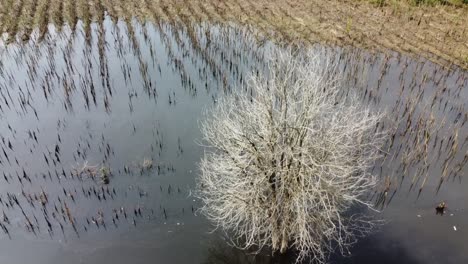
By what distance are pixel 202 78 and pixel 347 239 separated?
16.0 metres

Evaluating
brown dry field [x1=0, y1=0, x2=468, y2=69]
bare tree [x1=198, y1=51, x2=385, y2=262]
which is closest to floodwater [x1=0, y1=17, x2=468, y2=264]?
brown dry field [x1=0, y1=0, x2=468, y2=69]

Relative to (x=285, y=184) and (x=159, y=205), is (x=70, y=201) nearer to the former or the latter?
(x=159, y=205)

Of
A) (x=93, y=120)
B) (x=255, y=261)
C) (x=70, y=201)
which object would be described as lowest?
(x=255, y=261)

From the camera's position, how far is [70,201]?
22281 mm

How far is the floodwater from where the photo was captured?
20625 mm

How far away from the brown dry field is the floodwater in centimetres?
246

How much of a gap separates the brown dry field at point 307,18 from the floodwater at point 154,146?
8.06ft

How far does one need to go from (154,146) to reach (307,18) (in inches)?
844

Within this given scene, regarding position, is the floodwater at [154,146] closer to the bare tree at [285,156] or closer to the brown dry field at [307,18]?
the brown dry field at [307,18]

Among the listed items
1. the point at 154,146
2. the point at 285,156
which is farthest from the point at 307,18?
the point at 285,156

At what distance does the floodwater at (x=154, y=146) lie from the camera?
20.6 metres

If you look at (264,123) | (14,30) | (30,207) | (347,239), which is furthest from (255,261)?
(14,30)

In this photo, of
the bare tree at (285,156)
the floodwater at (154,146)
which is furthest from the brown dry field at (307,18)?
the bare tree at (285,156)

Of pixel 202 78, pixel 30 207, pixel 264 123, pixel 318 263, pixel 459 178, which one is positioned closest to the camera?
pixel 264 123
